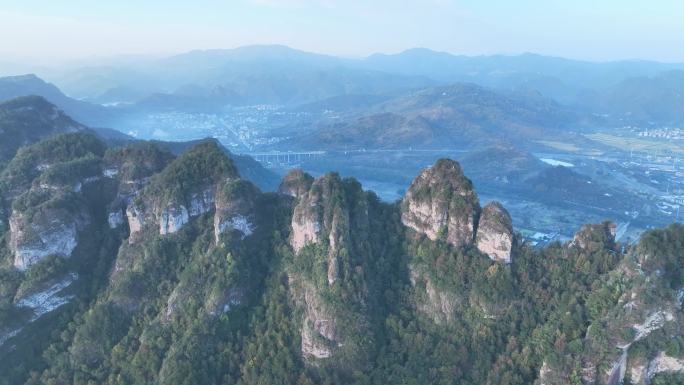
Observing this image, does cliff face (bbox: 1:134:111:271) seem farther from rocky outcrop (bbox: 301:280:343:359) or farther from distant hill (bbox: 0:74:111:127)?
distant hill (bbox: 0:74:111:127)

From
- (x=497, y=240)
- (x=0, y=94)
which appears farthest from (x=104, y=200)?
(x=0, y=94)

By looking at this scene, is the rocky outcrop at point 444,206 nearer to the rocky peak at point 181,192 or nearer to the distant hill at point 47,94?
the rocky peak at point 181,192

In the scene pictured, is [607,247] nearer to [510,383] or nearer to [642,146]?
[510,383]

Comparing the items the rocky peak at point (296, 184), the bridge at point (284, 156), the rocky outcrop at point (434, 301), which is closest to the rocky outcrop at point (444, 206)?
the rocky outcrop at point (434, 301)

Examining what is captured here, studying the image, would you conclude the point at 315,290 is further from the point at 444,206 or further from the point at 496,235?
the point at 496,235

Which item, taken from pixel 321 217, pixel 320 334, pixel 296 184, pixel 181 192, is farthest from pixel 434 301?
pixel 181 192

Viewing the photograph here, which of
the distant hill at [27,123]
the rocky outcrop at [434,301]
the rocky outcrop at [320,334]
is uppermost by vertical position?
the distant hill at [27,123]
